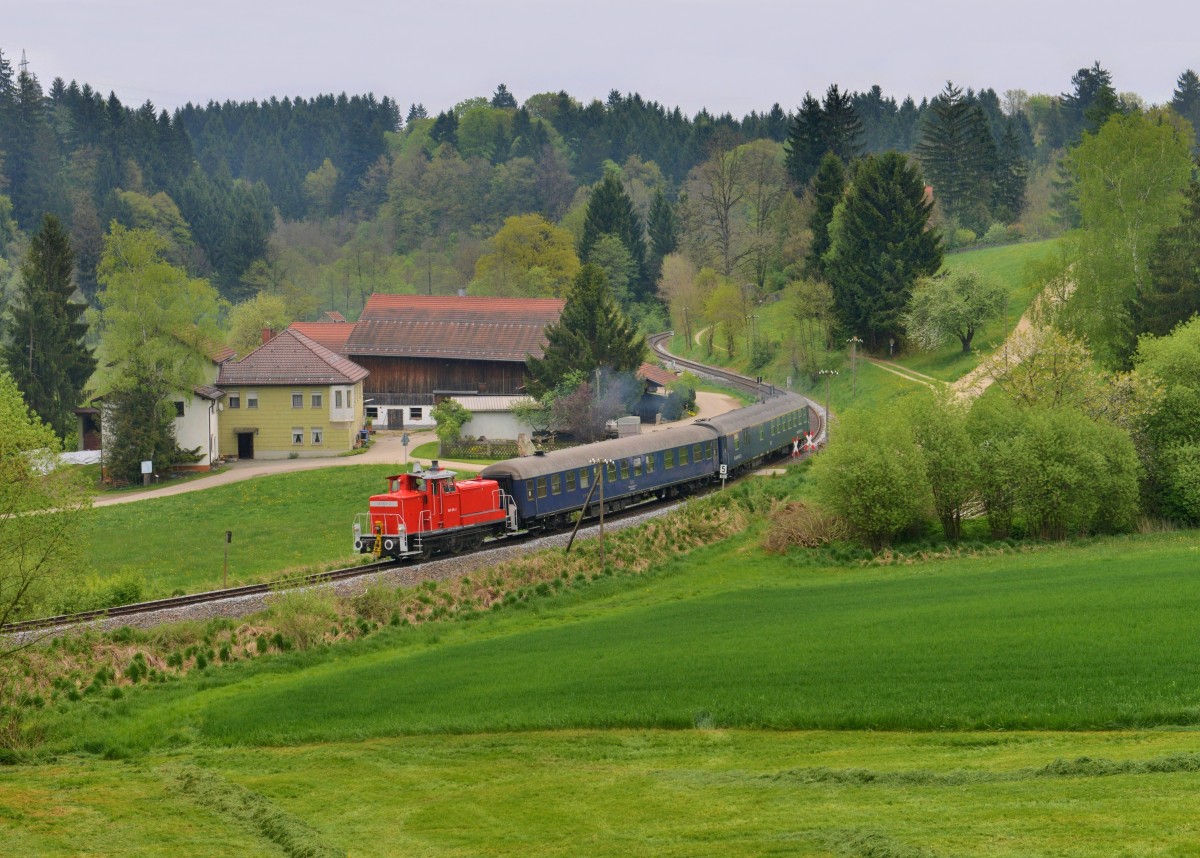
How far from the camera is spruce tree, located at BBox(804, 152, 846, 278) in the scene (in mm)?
104562

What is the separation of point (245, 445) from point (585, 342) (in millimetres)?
21254

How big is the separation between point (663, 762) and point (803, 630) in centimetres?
938

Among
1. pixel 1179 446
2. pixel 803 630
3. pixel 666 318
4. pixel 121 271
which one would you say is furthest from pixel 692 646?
pixel 666 318

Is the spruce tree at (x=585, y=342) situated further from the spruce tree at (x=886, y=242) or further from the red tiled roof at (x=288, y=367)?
the spruce tree at (x=886, y=242)

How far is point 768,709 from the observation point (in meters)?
24.7

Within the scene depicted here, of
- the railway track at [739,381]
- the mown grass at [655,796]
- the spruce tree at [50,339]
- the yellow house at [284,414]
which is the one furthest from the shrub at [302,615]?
the spruce tree at [50,339]

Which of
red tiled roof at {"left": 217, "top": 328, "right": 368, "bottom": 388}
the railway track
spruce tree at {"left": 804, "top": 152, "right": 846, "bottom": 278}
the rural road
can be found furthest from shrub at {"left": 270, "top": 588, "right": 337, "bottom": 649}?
spruce tree at {"left": 804, "top": 152, "right": 846, "bottom": 278}

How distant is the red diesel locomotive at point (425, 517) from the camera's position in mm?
41531

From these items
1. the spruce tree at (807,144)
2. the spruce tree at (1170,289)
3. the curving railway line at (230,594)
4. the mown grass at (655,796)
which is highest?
the spruce tree at (807,144)

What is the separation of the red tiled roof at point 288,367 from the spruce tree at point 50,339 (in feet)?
38.1

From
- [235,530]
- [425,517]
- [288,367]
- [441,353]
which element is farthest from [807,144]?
[425,517]

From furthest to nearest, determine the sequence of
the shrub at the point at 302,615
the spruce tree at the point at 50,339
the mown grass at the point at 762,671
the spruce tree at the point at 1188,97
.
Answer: the spruce tree at the point at 1188,97 < the spruce tree at the point at 50,339 < the shrub at the point at 302,615 < the mown grass at the point at 762,671

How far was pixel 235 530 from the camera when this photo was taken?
56.9m

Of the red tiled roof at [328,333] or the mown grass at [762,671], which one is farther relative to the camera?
the red tiled roof at [328,333]
